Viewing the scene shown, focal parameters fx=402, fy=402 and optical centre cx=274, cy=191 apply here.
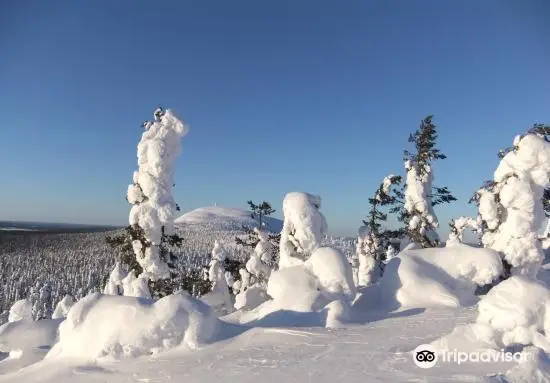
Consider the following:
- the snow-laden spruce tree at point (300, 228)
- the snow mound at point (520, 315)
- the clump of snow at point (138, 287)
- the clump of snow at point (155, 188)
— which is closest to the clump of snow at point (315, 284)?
the snow-laden spruce tree at point (300, 228)

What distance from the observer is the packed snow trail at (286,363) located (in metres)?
7.25

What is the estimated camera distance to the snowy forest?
9039mm

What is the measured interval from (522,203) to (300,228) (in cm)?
954

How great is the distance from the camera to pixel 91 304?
10.3m

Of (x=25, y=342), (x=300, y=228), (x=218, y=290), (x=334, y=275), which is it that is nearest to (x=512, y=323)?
(x=334, y=275)

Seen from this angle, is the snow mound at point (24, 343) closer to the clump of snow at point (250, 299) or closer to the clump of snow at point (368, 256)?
the clump of snow at point (250, 299)

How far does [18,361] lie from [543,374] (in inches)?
452

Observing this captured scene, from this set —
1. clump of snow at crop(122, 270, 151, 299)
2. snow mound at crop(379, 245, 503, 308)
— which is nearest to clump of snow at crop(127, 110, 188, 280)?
clump of snow at crop(122, 270, 151, 299)

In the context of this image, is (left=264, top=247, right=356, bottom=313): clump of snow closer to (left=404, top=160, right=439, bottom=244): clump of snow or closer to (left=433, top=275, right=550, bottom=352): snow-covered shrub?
(left=433, top=275, right=550, bottom=352): snow-covered shrub

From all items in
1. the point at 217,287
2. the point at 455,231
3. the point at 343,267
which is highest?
the point at 455,231

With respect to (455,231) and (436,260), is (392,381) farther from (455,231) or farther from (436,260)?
(455,231)

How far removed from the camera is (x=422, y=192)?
24.5 meters

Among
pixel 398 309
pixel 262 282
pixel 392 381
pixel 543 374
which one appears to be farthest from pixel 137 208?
pixel 543 374

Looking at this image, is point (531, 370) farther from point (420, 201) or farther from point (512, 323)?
point (420, 201)
